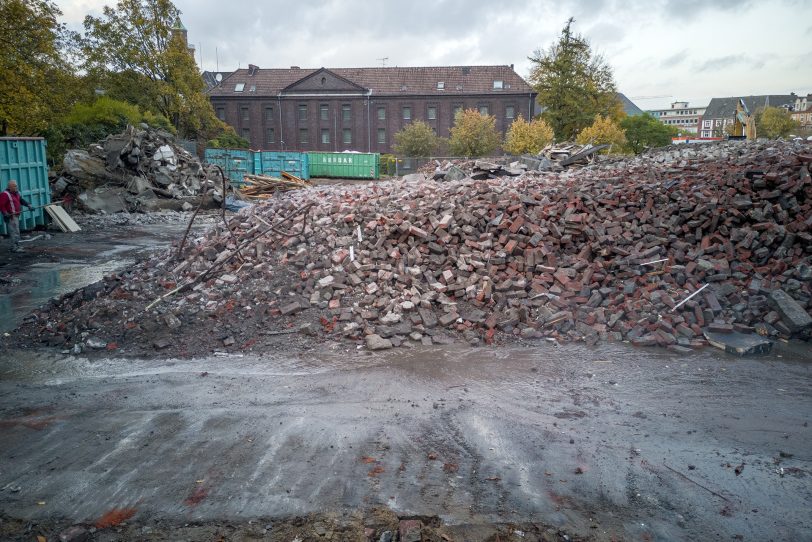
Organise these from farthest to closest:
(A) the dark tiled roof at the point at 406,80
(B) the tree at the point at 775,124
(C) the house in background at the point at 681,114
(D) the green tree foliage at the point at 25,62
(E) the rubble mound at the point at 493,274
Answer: (C) the house in background at the point at 681,114 → (B) the tree at the point at 775,124 → (A) the dark tiled roof at the point at 406,80 → (D) the green tree foliage at the point at 25,62 → (E) the rubble mound at the point at 493,274

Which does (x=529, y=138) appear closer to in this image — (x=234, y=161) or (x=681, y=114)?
(x=234, y=161)

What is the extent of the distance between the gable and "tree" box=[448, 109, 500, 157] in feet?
71.8

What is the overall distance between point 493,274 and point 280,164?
26763mm

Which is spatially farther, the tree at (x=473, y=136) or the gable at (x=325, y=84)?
the gable at (x=325, y=84)

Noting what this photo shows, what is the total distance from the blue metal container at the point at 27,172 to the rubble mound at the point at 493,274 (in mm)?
9010

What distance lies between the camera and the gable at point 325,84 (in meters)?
57.9

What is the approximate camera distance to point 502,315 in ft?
26.5

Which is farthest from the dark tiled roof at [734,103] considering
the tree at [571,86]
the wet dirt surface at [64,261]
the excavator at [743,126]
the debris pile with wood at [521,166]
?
the wet dirt surface at [64,261]

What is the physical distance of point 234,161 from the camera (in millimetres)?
32062

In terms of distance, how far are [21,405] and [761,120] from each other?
8711 centimetres

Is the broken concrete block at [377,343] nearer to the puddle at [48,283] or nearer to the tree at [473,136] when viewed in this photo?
the puddle at [48,283]

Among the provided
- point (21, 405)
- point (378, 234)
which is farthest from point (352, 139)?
point (21, 405)

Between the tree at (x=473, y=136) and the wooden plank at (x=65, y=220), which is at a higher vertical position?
the tree at (x=473, y=136)

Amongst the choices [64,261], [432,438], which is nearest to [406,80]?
[64,261]
